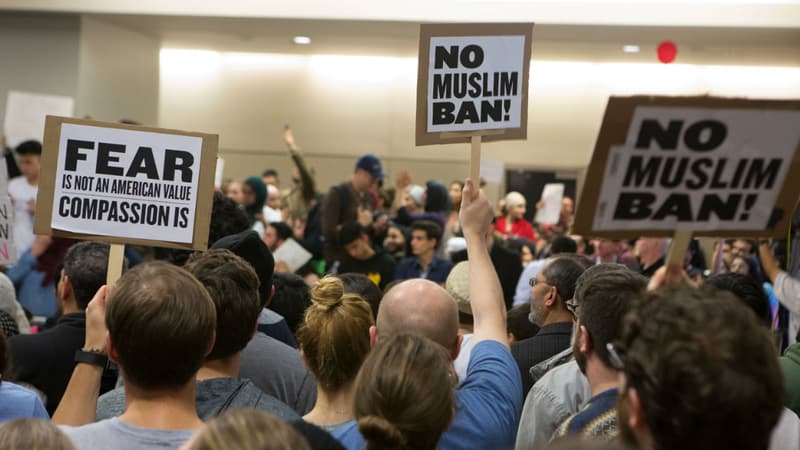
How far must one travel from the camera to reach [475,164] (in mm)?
3461

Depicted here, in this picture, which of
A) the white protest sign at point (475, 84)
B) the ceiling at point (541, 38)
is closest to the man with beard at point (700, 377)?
the white protest sign at point (475, 84)

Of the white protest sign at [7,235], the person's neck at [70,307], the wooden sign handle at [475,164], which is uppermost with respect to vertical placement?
the wooden sign handle at [475,164]

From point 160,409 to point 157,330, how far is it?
0.18 meters

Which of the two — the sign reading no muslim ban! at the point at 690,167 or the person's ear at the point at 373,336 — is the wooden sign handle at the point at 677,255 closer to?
the sign reading no muslim ban! at the point at 690,167

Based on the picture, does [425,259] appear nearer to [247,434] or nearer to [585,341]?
[585,341]

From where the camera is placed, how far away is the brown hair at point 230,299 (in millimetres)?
3070

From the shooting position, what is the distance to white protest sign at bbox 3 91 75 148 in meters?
11.6

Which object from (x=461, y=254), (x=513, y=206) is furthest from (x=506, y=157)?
(x=461, y=254)

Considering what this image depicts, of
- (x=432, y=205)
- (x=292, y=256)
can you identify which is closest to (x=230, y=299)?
(x=292, y=256)

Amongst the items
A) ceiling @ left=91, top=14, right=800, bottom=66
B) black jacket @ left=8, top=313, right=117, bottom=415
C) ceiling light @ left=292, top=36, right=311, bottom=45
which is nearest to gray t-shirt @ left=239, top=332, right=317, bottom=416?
black jacket @ left=8, top=313, right=117, bottom=415

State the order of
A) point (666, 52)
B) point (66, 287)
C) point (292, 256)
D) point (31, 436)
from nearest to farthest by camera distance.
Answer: point (31, 436), point (66, 287), point (292, 256), point (666, 52)

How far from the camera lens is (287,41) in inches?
622

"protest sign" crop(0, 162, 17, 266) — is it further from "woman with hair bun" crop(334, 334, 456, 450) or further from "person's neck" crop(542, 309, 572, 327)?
"woman with hair bun" crop(334, 334, 456, 450)

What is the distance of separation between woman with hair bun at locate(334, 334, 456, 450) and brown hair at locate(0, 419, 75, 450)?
59 centimetres
